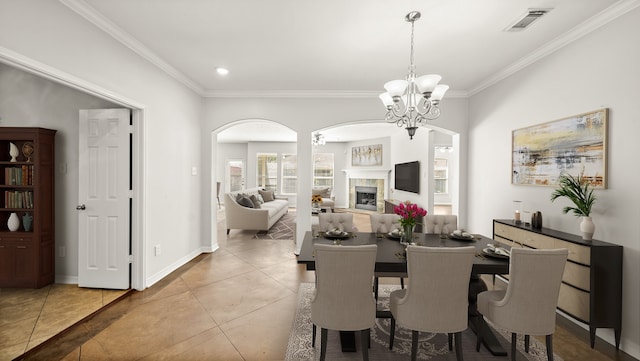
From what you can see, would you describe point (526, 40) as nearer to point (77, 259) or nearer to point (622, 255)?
point (622, 255)

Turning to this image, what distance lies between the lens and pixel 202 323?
2602 millimetres

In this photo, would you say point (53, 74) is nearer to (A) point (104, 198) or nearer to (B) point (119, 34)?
(B) point (119, 34)

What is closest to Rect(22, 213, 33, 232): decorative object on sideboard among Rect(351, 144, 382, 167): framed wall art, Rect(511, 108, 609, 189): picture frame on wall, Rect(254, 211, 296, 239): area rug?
Rect(254, 211, 296, 239): area rug

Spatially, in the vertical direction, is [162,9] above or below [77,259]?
above

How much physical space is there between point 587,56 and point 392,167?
636 centimetres

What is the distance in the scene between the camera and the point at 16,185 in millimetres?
3182

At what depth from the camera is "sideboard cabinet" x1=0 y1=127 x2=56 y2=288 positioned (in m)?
3.14

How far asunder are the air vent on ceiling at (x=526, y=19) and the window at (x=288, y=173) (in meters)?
8.42

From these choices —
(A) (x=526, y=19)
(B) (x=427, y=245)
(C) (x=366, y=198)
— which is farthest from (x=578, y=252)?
(C) (x=366, y=198)

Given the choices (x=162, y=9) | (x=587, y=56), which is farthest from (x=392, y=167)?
(x=162, y=9)

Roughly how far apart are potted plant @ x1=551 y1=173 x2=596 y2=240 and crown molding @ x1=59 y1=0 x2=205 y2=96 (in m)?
4.63

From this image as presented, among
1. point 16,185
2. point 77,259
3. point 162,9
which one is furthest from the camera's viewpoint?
point 77,259

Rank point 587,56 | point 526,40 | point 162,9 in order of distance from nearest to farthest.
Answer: point 162,9 → point 587,56 → point 526,40

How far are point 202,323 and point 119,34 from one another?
119 inches
